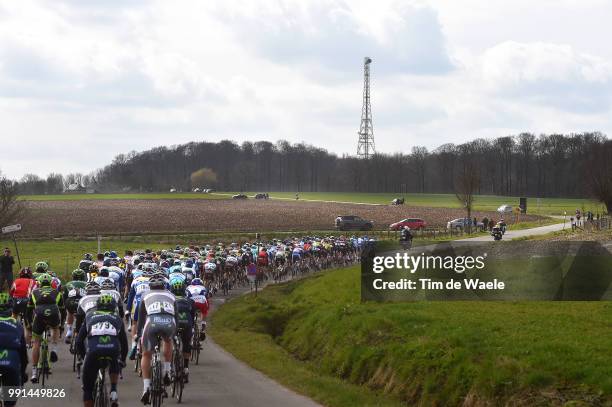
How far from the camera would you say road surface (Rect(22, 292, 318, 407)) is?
14.8 meters

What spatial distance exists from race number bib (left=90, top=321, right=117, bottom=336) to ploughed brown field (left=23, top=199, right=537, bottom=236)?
59.4m

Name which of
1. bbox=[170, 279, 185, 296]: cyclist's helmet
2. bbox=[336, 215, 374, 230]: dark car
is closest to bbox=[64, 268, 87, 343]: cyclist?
bbox=[170, 279, 185, 296]: cyclist's helmet

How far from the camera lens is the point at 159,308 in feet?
42.5

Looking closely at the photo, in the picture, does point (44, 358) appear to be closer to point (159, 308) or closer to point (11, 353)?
point (159, 308)

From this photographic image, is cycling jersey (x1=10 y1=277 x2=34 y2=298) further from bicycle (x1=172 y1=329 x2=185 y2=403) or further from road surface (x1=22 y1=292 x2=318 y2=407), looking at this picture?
bicycle (x1=172 y1=329 x2=185 y2=403)

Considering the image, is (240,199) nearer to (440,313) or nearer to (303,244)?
(303,244)

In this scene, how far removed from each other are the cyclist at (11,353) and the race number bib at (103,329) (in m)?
0.96

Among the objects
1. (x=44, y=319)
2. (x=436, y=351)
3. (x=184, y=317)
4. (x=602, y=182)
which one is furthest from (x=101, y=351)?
(x=602, y=182)

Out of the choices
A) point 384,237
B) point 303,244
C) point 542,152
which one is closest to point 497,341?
point 303,244

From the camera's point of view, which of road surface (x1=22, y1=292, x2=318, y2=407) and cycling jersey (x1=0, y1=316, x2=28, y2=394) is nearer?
cycling jersey (x1=0, y1=316, x2=28, y2=394)

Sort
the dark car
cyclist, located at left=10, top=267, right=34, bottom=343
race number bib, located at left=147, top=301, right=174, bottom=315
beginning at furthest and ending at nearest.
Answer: the dark car < cyclist, located at left=10, top=267, right=34, bottom=343 < race number bib, located at left=147, top=301, right=174, bottom=315

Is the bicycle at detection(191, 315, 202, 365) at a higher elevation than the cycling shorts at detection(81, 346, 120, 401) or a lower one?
lower

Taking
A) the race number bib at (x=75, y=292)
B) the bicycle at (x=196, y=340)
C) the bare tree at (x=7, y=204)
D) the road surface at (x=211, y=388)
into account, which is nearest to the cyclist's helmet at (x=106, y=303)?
the road surface at (x=211, y=388)

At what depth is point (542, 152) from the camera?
163 metres
